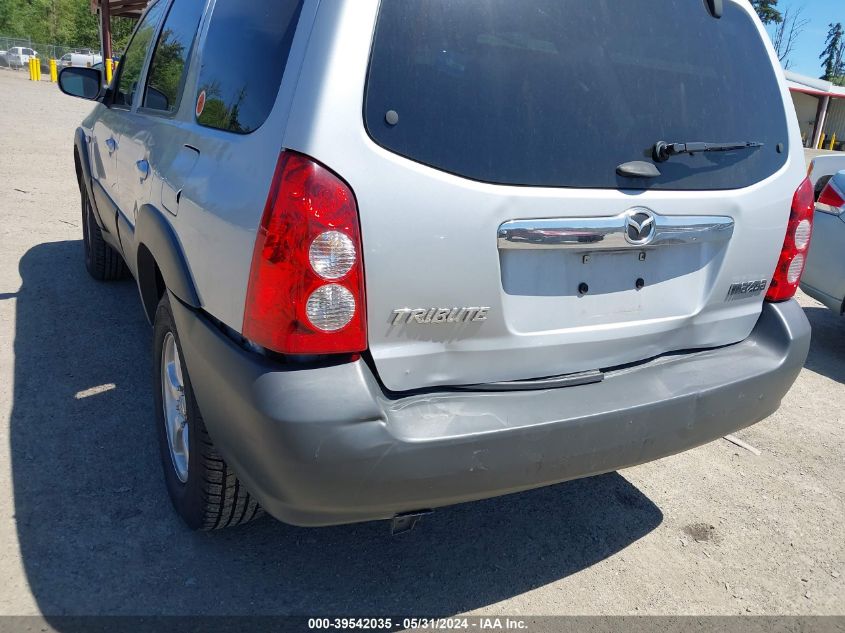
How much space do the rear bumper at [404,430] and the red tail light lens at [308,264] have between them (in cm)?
10

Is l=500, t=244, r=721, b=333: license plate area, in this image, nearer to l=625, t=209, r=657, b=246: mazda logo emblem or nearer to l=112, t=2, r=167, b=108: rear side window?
l=625, t=209, r=657, b=246: mazda logo emblem

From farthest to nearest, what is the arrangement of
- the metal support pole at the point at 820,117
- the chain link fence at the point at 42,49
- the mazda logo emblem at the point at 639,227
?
the chain link fence at the point at 42,49, the metal support pole at the point at 820,117, the mazda logo emblem at the point at 639,227

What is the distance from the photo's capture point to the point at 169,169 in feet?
8.13

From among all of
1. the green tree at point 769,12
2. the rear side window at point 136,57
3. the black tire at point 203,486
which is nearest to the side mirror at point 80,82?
the rear side window at point 136,57

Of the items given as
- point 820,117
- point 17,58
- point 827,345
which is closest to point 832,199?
point 827,345

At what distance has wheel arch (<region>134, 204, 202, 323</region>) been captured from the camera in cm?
216

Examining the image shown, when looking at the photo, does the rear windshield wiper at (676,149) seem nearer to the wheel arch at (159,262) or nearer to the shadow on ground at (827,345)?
the wheel arch at (159,262)

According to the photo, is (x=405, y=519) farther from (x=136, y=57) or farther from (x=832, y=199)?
(x=832, y=199)

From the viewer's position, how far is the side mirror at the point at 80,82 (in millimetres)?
4215

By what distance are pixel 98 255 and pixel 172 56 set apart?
2.55 meters

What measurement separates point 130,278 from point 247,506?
3.57 metres

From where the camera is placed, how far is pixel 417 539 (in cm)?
268

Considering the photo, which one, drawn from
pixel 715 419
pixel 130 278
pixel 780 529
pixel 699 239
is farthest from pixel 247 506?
pixel 130 278

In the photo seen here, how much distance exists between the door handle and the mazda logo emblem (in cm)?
187
